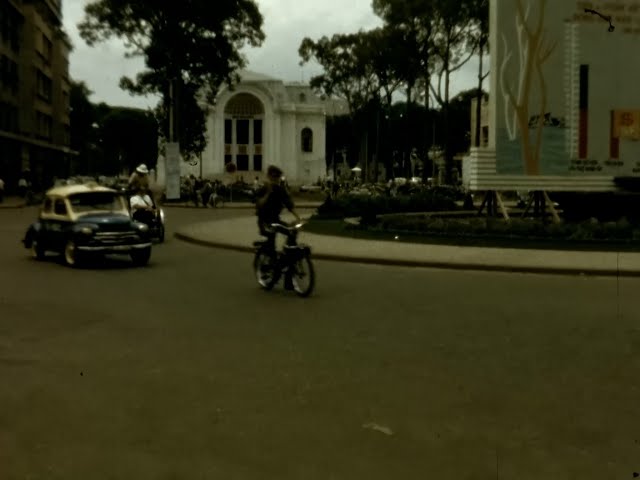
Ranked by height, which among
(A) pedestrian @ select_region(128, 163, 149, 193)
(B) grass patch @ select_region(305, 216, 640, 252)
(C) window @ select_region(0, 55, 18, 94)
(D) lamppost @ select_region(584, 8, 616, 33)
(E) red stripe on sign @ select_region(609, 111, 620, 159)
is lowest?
(B) grass patch @ select_region(305, 216, 640, 252)

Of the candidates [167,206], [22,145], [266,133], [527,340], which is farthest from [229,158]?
[527,340]

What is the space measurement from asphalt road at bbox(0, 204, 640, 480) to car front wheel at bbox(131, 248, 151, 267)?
13.6ft

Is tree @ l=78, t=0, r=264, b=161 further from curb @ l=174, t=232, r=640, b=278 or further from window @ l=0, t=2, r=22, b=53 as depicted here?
curb @ l=174, t=232, r=640, b=278

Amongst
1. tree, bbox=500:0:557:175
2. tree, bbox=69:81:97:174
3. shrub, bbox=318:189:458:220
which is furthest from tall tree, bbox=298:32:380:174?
tree, bbox=69:81:97:174

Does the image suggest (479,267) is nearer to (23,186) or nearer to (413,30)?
(413,30)

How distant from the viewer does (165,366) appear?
8094mm

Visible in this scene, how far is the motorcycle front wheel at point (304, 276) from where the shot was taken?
43.9 feet

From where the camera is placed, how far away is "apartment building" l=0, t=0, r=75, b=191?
6341cm

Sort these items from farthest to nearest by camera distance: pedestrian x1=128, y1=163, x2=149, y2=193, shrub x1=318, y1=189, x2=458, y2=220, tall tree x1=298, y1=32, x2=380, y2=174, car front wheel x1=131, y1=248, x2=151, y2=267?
tall tree x1=298, y1=32, x2=380, y2=174 < shrub x1=318, y1=189, x2=458, y2=220 < pedestrian x1=128, y1=163, x2=149, y2=193 < car front wheel x1=131, y1=248, x2=151, y2=267

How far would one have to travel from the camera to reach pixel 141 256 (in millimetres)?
18156

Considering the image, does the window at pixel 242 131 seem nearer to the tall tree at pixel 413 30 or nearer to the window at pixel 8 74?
the window at pixel 8 74

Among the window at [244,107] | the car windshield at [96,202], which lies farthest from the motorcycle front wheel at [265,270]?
the window at [244,107]

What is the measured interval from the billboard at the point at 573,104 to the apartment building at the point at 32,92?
36.9m

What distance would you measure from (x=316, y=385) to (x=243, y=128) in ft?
365
